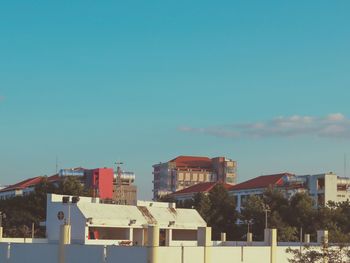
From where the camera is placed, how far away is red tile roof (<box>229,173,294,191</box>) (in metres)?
140

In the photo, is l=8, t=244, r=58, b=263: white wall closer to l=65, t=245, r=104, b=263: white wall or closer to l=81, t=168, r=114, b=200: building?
l=65, t=245, r=104, b=263: white wall

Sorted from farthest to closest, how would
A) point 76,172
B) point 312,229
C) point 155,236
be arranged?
1. point 76,172
2. point 312,229
3. point 155,236

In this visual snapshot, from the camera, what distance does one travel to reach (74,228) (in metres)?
70.8

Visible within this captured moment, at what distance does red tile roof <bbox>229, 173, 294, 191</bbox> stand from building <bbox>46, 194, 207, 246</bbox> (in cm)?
5755

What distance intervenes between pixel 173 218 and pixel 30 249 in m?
36.6

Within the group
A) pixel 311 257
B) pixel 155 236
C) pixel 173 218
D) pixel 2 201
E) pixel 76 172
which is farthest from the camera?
pixel 76 172

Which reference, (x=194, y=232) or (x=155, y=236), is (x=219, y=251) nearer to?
(x=155, y=236)

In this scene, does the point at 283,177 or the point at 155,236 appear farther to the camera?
the point at 283,177

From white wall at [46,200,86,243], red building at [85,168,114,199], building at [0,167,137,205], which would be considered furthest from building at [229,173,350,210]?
white wall at [46,200,86,243]

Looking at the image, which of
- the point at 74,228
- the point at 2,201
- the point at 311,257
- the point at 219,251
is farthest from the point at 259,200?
the point at 311,257

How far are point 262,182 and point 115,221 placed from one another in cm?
7384

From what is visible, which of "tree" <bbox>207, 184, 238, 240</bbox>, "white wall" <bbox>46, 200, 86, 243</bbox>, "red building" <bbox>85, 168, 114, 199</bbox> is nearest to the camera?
"white wall" <bbox>46, 200, 86, 243</bbox>

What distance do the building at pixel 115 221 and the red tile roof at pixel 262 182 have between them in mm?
57553

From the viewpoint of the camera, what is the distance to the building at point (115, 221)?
70.2m
